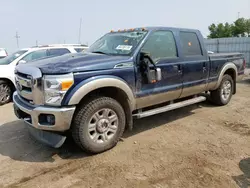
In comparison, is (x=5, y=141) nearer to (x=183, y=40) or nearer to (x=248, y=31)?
(x=183, y=40)

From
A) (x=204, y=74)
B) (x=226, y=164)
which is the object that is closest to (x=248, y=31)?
(x=204, y=74)

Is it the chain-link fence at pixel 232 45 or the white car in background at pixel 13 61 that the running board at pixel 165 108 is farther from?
the chain-link fence at pixel 232 45

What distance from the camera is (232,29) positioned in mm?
35969

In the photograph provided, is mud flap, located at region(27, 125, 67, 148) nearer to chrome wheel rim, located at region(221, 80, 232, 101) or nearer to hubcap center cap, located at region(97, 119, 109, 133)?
hubcap center cap, located at region(97, 119, 109, 133)

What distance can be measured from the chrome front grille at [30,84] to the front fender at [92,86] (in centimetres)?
42

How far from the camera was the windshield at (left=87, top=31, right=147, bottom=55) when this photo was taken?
4.17 meters

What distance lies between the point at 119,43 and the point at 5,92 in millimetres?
4142

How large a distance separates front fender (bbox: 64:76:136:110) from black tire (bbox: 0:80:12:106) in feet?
14.4

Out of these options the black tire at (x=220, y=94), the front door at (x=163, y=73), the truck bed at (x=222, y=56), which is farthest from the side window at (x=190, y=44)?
the black tire at (x=220, y=94)

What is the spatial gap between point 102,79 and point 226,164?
205 cm

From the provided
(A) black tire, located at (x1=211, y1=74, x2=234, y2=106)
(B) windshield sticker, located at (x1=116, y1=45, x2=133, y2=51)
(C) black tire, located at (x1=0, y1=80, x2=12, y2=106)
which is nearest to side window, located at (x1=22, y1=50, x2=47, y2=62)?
(C) black tire, located at (x1=0, y1=80, x2=12, y2=106)

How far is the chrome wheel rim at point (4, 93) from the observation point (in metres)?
6.82

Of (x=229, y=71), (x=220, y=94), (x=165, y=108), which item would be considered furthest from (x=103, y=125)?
(x=229, y=71)

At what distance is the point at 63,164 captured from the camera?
341 cm
